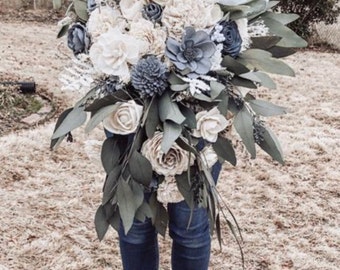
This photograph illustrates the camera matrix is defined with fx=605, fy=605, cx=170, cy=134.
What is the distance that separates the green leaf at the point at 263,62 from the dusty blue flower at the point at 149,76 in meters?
0.20

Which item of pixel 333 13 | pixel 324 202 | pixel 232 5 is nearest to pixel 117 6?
pixel 232 5

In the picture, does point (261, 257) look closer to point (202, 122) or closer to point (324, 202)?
point (324, 202)

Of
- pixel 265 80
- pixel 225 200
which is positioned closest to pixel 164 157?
pixel 265 80

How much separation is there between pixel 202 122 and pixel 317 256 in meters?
1.28

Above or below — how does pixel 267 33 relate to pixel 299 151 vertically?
above

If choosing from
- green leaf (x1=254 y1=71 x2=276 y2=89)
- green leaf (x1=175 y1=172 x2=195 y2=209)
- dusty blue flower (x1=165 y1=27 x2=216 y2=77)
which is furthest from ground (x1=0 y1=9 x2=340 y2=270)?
green leaf (x1=254 y1=71 x2=276 y2=89)

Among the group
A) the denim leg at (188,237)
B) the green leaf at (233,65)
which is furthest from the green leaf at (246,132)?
the denim leg at (188,237)

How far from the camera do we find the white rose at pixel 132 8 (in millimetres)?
1327

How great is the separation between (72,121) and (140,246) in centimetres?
51

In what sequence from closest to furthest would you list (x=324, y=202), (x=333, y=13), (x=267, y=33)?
1. (x=267, y=33)
2. (x=324, y=202)
3. (x=333, y=13)

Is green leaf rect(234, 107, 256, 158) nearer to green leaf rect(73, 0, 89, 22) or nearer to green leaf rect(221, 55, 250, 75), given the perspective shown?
green leaf rect(221, 55, 250, 75)

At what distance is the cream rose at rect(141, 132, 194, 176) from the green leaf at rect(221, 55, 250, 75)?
0.21 m

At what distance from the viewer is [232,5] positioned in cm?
136

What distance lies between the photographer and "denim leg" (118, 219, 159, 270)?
1695 millimetres
